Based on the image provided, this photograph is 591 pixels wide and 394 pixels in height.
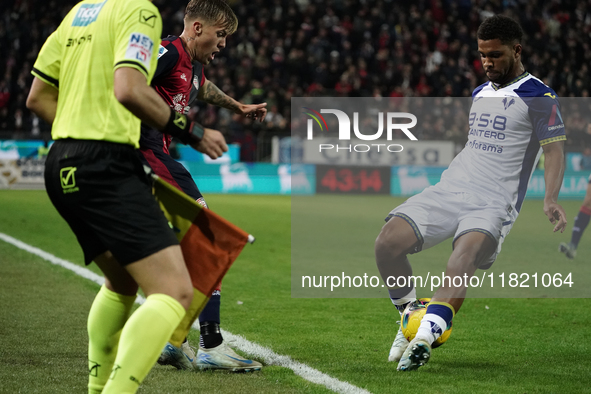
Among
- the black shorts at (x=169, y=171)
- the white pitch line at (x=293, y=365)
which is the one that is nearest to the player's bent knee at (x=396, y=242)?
the white pitch line at (x=293, y=365)

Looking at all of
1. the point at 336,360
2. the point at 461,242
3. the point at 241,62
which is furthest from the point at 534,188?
the point at 241,62

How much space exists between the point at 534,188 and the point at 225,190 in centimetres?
1535

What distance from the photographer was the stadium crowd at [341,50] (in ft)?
74.5

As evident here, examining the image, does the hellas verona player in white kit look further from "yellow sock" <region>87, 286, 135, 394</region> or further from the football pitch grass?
"yellow sock" <region>87, 286, 135, 394</region>

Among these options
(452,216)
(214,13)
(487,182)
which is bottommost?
(452,216)

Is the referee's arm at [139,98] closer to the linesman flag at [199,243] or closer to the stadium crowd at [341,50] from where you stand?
the linesman flag at [199,243]

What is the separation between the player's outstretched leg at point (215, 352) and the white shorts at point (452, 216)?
1.34 m

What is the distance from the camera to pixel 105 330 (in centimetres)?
322

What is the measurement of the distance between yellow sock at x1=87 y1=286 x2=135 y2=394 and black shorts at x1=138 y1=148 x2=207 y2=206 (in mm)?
1177

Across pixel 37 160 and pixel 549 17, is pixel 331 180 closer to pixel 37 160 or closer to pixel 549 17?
pixel 37 160

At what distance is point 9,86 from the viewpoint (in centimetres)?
2236

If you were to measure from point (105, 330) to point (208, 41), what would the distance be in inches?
71.2

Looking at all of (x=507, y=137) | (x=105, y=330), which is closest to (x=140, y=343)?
(x=105, y=330)

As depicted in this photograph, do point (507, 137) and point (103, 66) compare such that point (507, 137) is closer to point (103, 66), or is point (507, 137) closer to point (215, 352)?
point (215, 352)
